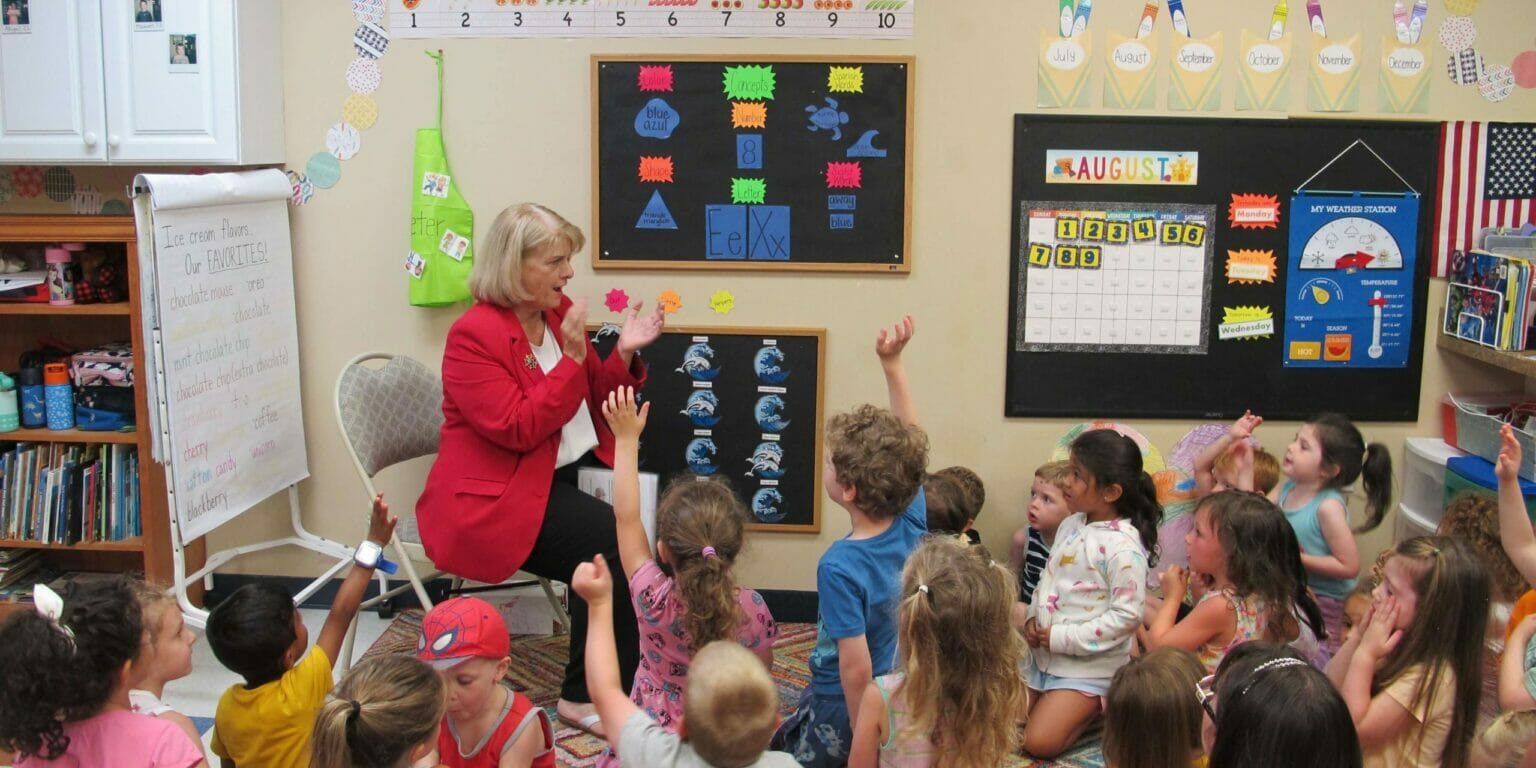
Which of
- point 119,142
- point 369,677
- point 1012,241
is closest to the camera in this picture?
point 369,677

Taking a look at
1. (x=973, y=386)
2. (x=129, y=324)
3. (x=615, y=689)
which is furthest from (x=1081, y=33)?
(x=129, y=324)

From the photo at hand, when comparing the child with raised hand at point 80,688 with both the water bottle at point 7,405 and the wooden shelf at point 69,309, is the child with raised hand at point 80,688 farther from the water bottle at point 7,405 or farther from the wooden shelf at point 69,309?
the water bottle at point 7,405

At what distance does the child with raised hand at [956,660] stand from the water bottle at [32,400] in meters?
3.01

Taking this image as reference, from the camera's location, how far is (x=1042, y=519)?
3.75 meters

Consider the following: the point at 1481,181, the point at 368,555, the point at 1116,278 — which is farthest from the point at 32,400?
the point at 1481,181

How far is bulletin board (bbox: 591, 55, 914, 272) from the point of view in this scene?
157 inches

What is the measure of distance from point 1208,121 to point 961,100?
0.73m

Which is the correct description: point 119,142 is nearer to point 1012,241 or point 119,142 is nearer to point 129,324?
point 129,324

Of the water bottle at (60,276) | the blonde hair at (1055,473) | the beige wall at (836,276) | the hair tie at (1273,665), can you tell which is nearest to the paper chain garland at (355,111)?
the beige wall at (836,276)

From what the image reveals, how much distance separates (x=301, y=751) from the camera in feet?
8.12

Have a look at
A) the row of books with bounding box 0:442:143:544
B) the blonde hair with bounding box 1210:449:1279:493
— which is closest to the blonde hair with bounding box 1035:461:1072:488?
the blonde hair with bounding box 1210:449:1279:493

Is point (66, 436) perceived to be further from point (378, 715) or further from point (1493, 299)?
point (1493, 299)

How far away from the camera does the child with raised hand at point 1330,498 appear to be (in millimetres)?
3586

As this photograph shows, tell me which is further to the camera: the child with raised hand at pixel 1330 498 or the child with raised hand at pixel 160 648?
the child with raised hand at pixel 1330 498
